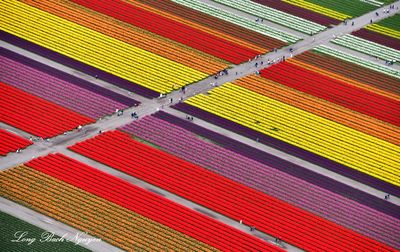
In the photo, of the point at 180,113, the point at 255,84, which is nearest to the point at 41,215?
the point at 180,113

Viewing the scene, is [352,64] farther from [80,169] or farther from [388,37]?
[80,169]

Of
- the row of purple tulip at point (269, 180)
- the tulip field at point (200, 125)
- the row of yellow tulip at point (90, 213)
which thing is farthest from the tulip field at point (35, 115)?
the row of yellow tulip at point (90, 213)

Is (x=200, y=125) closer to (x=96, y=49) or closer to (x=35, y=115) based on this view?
(x=35, y=115)

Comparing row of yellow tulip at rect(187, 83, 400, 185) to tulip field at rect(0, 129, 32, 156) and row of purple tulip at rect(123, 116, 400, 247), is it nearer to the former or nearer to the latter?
row of purple tulip at rect(123, 116, 400, 247)

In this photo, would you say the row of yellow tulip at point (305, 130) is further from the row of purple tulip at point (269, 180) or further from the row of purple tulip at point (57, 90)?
the row of purple tulip at point (57, 90)

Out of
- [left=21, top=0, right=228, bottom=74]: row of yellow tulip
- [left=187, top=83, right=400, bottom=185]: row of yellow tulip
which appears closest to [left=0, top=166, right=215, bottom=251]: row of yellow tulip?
[left=187, top=83, right=400, bottom=185]: row of yellow tulip

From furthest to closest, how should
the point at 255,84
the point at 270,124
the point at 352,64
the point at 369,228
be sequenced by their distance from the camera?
the point at 352,64 < the point at 255,84 < the point at 270,124 < the point at 369,228
